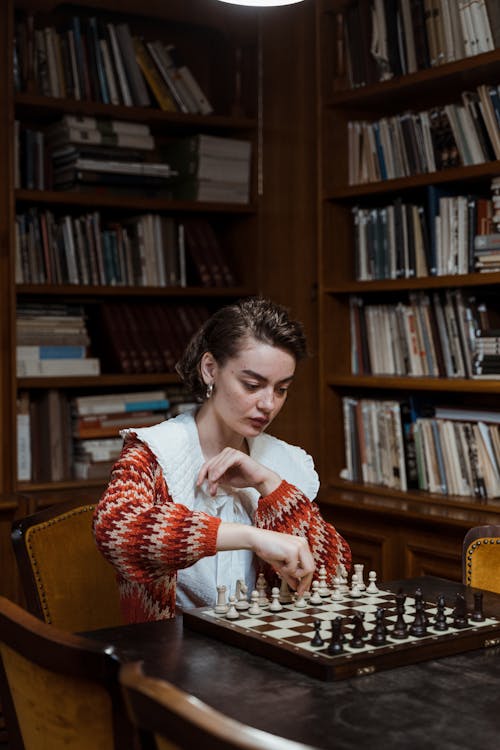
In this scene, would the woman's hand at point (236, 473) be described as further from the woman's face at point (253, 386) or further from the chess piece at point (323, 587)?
the chess piece at point (323, 587)

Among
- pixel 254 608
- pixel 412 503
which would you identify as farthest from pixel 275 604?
pixel 412 503

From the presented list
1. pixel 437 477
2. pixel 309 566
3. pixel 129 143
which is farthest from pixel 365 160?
pixel 309 566

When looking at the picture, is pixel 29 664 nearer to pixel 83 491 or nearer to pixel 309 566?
pixel 309 566

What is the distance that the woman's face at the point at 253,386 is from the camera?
7.10 ft

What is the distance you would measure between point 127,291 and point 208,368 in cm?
159

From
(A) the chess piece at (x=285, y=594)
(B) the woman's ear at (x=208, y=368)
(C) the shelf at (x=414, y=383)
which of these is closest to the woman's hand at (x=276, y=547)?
(A) the chess piece at (x=285, y=594)

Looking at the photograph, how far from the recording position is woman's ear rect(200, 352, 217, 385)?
2.25 meters

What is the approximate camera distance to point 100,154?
3752mm

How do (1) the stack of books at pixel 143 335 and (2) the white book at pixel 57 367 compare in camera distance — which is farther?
(1) the stack of books at pixel 143 335

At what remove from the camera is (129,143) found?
3.82 m

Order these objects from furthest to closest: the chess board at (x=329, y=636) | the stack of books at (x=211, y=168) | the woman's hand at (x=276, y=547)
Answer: the stack of books at (x=211, y=168)
the woman's hand at (x=276, y=547)
the chess board at (x=329, y=636)

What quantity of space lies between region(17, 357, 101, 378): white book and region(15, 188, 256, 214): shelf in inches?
21.5

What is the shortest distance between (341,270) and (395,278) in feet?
0.92

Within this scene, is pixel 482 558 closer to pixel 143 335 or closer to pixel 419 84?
pixel 419 84
